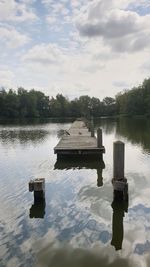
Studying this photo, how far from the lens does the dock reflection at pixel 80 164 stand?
15.3 meters

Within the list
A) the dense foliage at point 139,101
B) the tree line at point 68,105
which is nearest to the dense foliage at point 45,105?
the tree line at point 68,105

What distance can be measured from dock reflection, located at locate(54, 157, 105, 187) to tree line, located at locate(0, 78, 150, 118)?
67413mm

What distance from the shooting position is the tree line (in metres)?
89.6

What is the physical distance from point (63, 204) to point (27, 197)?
1.52 m

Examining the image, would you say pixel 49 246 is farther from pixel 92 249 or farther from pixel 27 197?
pixel 27 197

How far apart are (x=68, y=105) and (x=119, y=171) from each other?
113m

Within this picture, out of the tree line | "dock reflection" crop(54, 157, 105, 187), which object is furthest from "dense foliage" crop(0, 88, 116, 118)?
"dock reflection" crop(54, 157, 105, 187)

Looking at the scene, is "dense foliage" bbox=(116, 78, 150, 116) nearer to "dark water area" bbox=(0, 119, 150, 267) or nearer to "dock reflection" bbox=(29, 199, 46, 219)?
"dark water area" bbox=(0, 119, 150, 267)

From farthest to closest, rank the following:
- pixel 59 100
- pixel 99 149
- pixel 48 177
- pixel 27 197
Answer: pixel 59 100, pixel 99 149, pixel 48 177, pixel 27 197

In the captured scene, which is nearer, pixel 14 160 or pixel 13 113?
pixel 14 160

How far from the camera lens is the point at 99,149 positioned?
56.2 ft

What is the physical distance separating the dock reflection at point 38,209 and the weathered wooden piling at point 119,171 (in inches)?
94.8

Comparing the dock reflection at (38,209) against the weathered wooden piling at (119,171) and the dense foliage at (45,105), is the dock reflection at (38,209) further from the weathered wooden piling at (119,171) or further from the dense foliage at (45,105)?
the dense foliage at (45,105)

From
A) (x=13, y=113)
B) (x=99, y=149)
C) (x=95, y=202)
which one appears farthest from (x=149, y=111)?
(x=95, y=202)
